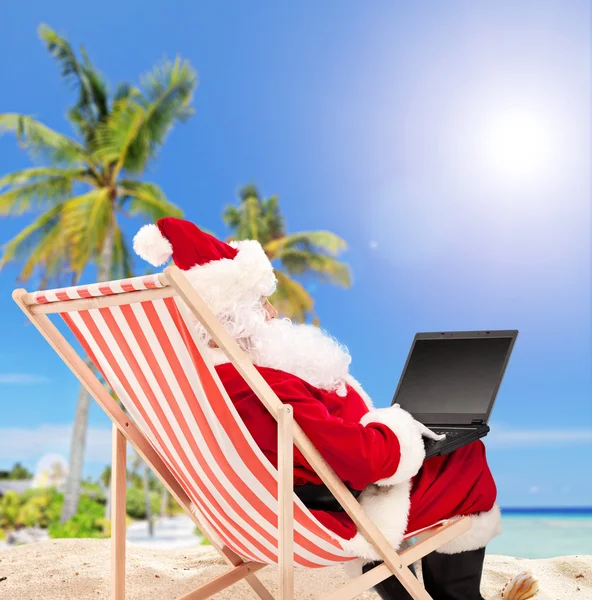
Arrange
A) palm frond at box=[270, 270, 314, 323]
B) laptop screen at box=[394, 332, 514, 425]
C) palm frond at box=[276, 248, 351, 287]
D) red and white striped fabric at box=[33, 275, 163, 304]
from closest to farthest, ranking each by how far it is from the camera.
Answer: red and white striped fabric at box=[33, 275, 163, 304]
laptop screen at box=[394, 332, 514, 425]
palm frond at box=[270, 270, 314, 323]
palm frond at box=[276, 248, 351, 287]

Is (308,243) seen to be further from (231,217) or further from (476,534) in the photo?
(476,534)

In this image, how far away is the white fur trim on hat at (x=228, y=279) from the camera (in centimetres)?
218

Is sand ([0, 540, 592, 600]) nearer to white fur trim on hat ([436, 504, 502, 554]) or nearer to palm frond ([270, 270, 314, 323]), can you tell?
white fur trim on hat ([436, 504, 502, 554])

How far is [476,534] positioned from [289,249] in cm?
1610

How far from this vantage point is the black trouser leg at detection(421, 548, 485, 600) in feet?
8.07

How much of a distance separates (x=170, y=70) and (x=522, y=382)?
1815 centimetres

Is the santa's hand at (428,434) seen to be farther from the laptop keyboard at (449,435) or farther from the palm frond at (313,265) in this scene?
the palm frond at (313,265)

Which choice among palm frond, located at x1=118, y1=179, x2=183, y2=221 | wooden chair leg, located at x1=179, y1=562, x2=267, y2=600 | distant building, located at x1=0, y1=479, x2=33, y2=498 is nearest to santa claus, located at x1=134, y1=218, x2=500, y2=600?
wooden chair leg, located at x1=179, y1=562, x2=267, y2=600

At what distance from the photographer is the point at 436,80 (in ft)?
90.9

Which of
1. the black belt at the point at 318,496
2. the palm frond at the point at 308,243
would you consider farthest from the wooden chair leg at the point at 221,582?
the palm frond at the point at 308,243

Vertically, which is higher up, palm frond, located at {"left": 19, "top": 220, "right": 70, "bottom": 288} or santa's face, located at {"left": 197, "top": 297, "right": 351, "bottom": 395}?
palm frond, located at {"left": 19, "top": 220, "right": 70, "bottom": 288}

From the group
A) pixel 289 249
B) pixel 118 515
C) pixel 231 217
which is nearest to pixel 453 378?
pixel 118 515

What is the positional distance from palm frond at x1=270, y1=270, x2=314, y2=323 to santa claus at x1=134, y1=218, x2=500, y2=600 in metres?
13.8

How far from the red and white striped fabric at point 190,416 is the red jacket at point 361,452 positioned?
10 centimetres
